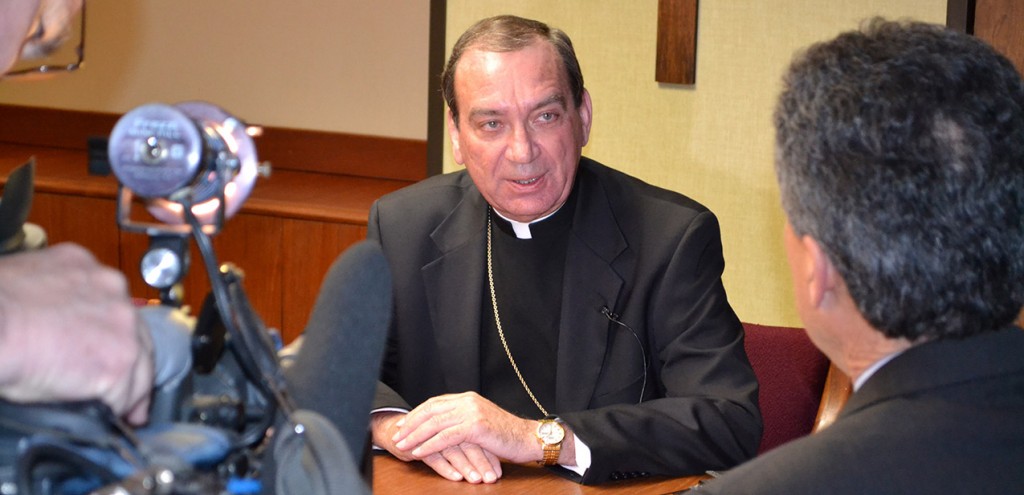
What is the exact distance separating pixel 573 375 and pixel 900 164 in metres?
1.27

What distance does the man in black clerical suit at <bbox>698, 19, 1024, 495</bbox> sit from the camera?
1.12m

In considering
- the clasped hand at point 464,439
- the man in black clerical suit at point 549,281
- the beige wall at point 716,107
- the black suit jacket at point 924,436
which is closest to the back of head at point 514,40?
the man in black clerical suit at point 549,281

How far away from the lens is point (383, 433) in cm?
205

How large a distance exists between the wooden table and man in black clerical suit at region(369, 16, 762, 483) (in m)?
0.08

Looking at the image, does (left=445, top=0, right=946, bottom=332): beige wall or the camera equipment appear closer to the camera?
the camera equipment

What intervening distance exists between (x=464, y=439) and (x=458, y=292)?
628 mm

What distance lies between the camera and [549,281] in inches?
100

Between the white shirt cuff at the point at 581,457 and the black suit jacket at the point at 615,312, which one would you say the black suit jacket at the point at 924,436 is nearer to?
the white shirt cuff at the point at 581,457

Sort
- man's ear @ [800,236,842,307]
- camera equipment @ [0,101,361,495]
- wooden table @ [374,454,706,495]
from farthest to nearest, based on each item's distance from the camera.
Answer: wooden table @ [374,454,706,495] < man's ear @ [800,236,842,307] < camera equipment @ [0,101,361,495]

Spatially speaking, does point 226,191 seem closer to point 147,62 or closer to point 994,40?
point 994,40

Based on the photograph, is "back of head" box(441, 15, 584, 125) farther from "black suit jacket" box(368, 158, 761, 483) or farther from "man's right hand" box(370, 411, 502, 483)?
"man's right hand" box(370, 411, 502, 483)

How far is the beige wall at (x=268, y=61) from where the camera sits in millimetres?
4680

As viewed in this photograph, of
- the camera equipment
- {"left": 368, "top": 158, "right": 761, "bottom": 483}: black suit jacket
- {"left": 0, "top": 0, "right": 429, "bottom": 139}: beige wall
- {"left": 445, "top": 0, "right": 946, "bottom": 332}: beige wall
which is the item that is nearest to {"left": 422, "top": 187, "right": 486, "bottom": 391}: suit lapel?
{"left": 368, "top": 158, "right": 761, "bottom": 483}: black suit jacket

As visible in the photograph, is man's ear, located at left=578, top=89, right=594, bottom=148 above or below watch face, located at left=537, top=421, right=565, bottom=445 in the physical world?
above
